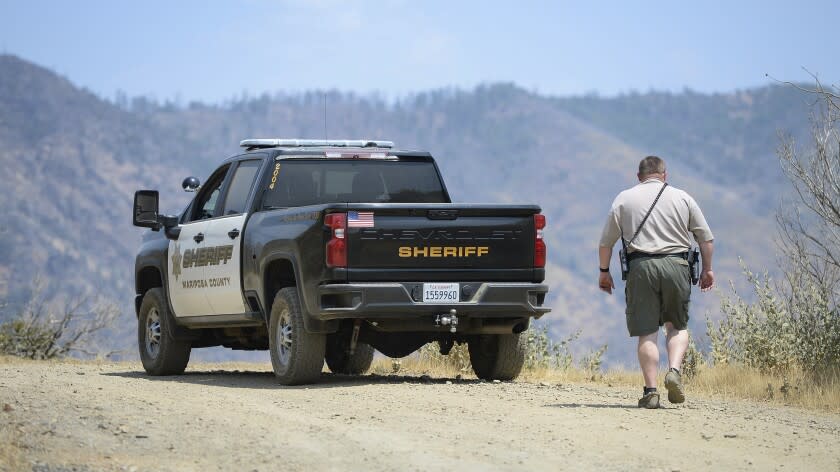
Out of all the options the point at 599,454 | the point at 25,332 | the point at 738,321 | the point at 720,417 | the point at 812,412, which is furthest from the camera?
the point at 25,332

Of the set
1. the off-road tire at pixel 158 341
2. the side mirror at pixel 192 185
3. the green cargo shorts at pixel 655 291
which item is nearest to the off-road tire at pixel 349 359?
the off-road tire at pixel 158 341

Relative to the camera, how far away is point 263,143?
45.6 feet

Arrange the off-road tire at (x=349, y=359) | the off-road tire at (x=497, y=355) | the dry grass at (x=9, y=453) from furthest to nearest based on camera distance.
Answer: the off-road tire at (x=349, y=359)
the off-road tire at (x=497, y=355)
the dry grass at (x=9, y=453)

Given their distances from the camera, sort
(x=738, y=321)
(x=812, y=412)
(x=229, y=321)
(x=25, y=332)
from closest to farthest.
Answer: (x=812, y=412), (x=229, y=321), (x=738, y=321), (x=25, y=332)

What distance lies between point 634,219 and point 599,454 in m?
2.77

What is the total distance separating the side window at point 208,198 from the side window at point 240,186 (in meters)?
0.26

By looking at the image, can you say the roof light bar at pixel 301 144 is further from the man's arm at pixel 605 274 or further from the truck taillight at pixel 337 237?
the man's arm at pixel 605 274

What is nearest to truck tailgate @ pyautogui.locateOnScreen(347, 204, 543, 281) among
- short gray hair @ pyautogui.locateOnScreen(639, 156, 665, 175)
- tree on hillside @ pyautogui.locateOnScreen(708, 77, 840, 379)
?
short gray hair @ pyautogui.locateOnScreen(639, 156, 665, 175)

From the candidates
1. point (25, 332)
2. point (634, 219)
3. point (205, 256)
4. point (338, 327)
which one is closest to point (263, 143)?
point (205, 256)

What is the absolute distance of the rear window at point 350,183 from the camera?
13.0m

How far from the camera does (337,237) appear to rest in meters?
11.5

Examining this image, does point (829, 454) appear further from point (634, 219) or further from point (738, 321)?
point (738, 321)

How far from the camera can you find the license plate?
11.7 m

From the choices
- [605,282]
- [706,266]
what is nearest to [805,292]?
[706,266]
